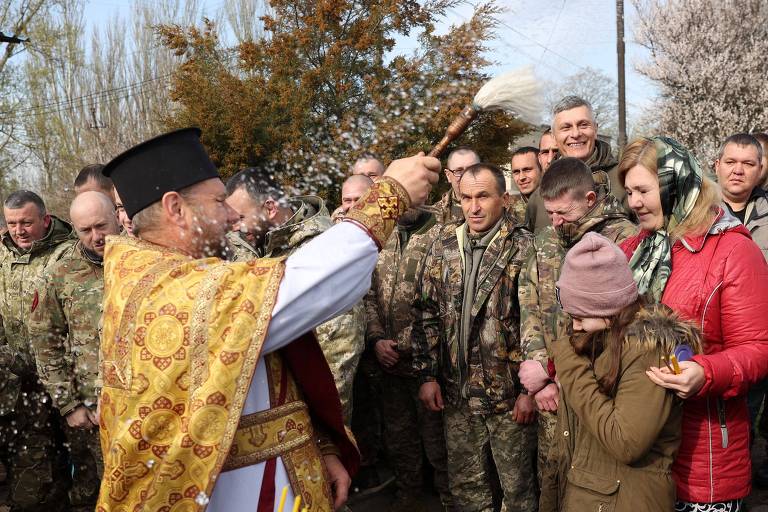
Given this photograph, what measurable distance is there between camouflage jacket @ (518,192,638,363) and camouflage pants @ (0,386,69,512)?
384 centimetres

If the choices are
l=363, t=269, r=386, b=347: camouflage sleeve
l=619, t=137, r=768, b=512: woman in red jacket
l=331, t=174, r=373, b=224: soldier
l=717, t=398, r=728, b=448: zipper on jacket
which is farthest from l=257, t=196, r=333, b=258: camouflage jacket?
l=717, t=398, r=728, b=448: zipper on jacket

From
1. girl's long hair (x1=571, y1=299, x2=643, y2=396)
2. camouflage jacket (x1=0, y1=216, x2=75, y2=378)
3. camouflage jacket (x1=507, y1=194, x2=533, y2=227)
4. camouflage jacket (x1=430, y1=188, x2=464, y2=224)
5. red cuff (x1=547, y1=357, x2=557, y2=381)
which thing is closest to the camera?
girl's long hair (x1=571, y1=299, x2=643, y2=396)

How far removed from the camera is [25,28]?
23.4m

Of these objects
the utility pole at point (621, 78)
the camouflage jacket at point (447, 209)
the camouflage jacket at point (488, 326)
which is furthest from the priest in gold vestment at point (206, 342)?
the utility pole at point (621, 78)

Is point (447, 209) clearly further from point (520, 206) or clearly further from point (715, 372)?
point (715, 372)

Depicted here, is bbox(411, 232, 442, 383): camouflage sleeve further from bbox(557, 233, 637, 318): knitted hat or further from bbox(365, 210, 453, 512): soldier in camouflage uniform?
bbox(557, 233, 637, 318): knitted hat

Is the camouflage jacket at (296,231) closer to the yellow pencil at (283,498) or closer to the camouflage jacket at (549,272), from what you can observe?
the camouflage jacket at (549,272)

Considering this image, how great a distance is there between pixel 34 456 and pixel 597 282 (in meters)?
4.71

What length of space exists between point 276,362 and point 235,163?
3.79 m

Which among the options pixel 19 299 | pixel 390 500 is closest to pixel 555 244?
pixel 390 500

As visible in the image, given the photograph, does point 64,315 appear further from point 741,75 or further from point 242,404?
point 741,75

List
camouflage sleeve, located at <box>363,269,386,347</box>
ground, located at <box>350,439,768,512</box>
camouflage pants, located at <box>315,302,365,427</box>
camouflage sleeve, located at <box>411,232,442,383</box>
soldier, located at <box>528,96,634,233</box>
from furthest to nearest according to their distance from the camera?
camouflage sleeve, located at <box>363,269,386,347</box>, ground, located at <box>350,439,768,512</box>, soldier, located at <box>528,96,634,233</box>, camouflage sleeve, located at <box>411,232,442,383</box>, camouflage pants, located at <box>315,302,365,427</box>

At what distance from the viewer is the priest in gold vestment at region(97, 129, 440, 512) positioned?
6.48 feet

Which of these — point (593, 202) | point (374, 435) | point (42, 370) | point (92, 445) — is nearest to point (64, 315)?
point (42, 370)
